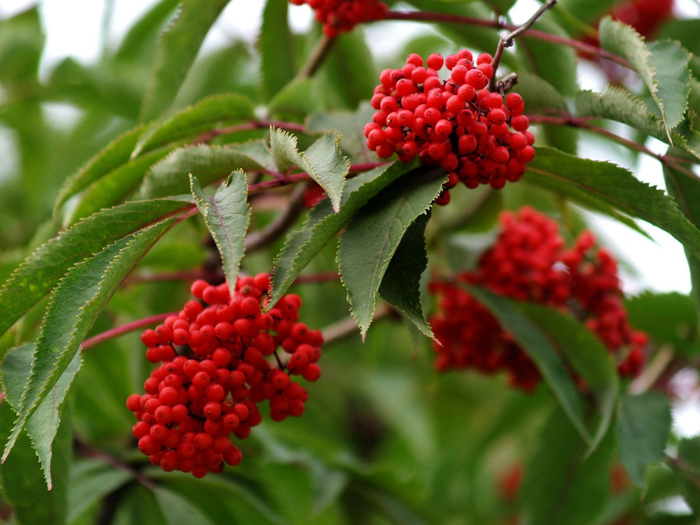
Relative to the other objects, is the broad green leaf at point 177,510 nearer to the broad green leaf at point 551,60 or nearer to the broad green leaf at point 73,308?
the broad green leaf at point 73,308

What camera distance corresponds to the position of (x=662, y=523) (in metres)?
2.25

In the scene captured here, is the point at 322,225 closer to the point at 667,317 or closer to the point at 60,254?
the point at 60,254

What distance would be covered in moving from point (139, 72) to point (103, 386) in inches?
50.2

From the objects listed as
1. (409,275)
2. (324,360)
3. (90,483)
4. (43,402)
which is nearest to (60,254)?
(43,402)

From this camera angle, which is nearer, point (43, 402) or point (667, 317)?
point (43, 402)

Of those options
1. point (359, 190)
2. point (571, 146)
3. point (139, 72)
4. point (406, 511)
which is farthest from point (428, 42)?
point (359, 190)

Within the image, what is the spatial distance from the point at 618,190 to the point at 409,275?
47 cm

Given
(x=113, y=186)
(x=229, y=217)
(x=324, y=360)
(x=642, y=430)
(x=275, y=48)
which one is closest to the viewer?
(x=229, y=217)

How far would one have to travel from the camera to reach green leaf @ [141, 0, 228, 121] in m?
1.79

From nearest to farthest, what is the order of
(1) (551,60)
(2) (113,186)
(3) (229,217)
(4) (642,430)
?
(3) (229,217)
(2) (113,186)
(4) (642,430)
(1) (551,60)

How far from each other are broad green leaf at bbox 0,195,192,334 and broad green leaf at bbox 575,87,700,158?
844 mm

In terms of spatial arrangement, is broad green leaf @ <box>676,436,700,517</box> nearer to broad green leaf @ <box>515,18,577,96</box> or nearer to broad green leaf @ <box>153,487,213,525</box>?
broad green leaf @ <box>515,18,577,96</box>

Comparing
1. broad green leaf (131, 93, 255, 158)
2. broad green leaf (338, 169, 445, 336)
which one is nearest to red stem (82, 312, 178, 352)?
broad green leaf (131, 93, 255, 158)

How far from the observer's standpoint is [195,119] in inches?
62.8
